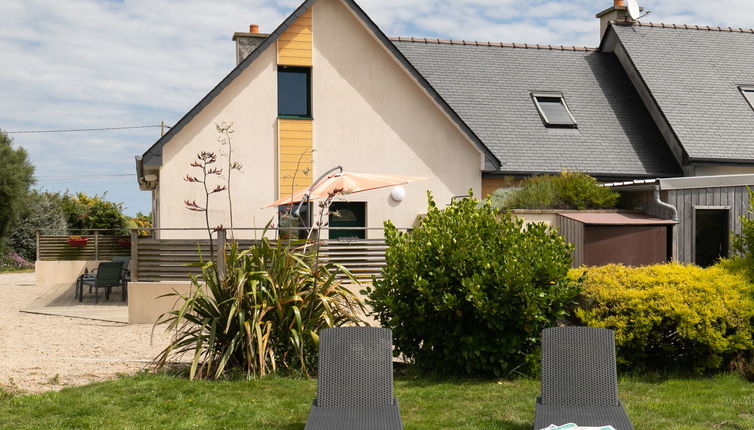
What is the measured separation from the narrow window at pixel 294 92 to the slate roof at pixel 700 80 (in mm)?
9411

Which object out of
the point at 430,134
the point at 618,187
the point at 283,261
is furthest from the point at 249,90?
the point at 283,261

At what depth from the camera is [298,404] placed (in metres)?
7.83

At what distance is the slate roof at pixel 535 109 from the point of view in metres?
20.5

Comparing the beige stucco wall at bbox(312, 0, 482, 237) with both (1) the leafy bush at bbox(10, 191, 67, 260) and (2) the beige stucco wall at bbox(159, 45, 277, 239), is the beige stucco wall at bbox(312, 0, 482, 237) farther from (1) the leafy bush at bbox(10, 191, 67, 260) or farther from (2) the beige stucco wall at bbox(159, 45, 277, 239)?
(1) the leafy bush at bbox(10, 191, 67, 260)

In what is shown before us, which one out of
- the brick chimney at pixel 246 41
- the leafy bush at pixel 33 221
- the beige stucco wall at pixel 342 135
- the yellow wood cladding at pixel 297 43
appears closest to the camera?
the beige stucco wall at pixel 342 135

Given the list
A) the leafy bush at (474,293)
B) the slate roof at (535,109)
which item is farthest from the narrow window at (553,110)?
the leafy bush at (474,293)

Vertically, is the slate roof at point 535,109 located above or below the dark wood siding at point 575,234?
above

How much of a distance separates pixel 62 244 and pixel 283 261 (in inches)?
686

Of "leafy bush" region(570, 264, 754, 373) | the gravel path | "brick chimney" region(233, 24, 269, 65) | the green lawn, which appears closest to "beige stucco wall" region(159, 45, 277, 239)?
"brick chimney" region(233, 24, 269, 65)

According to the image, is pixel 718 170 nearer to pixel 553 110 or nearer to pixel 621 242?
pixel 553 110

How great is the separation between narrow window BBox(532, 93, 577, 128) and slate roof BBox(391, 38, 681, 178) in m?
0.22

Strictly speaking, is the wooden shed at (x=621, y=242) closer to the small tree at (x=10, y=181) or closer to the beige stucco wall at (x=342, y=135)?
the beige stucco wall at (x=342, y=135)

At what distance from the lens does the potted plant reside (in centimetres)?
2452

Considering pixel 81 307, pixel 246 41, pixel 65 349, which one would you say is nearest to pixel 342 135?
pixel 246 41
